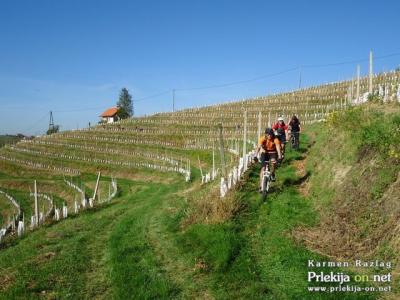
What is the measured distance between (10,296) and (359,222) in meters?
7.72

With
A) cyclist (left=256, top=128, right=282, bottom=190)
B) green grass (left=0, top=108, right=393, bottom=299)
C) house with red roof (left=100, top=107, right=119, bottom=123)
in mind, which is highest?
house with red roof (left=100, top=107, right=119, bottom=123)

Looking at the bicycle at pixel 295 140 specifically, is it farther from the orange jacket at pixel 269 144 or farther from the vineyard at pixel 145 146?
the vineyard at pixel 145 146

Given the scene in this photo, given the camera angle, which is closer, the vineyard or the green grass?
the green grass

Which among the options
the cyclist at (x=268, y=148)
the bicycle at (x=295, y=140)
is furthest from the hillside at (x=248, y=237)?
the bicycle at (x=295, y=140)

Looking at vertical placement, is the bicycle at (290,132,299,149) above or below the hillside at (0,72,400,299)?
above

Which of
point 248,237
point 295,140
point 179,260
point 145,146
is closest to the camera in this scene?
point 179,260

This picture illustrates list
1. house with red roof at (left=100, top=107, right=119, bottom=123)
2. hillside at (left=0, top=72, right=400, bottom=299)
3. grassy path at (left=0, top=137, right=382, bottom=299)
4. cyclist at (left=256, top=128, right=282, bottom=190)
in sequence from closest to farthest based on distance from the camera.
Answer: grassy path at (left=0, top=137, right=382, bottom=299)
hillside at (left=0, top=72, right=400, bottom=299)
cyclist at (left=256, top=128, right=282, bottom=190)
house with red roof at (left=100, top=107, right=119, bottom=123)

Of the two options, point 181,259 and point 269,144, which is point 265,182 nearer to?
point 269,144

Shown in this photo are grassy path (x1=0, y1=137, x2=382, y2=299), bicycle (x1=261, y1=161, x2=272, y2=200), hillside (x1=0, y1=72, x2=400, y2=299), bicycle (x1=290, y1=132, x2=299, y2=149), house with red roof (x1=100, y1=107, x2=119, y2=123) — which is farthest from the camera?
house with red roof (x1=100, y1=107, x2=119, y2=123)

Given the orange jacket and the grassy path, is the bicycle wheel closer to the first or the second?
the grassy path

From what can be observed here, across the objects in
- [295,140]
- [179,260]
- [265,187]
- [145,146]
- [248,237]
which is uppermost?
[295,140]

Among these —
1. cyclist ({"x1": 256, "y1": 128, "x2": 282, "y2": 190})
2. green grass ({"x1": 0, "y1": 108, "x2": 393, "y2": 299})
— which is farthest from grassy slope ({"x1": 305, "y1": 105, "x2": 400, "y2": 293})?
cyclist ({"x1": 256, "y1": 128, "x2": 282, "y2": 190})

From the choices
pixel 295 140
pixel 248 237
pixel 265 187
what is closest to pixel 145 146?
pixel 295 140

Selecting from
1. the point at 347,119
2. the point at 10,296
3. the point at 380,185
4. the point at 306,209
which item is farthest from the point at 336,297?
the point at 347,119
